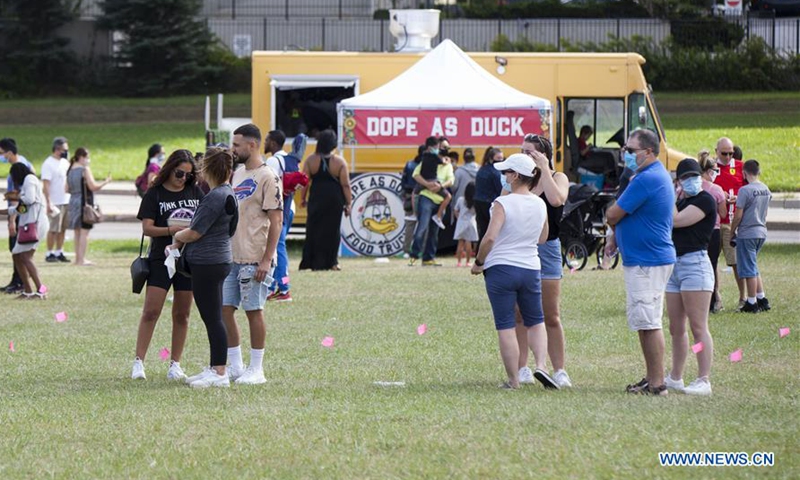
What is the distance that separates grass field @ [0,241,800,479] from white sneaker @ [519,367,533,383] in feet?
0.80

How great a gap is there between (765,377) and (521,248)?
7.50 ft

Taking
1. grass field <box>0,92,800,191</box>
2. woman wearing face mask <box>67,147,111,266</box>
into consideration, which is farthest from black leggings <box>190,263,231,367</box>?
grass field <box>0,92,800,191</box>

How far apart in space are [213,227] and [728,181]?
25.8ft

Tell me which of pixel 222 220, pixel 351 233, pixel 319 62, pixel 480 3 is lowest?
pixel 351 233

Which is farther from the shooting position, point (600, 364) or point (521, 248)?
point (600, 364)

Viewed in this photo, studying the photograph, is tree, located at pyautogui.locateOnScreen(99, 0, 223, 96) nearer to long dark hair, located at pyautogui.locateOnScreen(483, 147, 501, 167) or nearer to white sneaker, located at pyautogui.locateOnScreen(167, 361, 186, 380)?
long dark hair, located at pyautogui.locateOnScreen(483, 147, 501, 167)

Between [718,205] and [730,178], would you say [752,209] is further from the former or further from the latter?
[718,205]

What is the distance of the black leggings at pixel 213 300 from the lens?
8.58 meters

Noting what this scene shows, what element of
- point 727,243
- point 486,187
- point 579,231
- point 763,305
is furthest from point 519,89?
point 763,305

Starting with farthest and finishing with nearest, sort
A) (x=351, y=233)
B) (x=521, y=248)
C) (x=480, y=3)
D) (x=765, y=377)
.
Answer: (x=480, y=3), (x=351, y=233), (x=765, y=377), (x=521, y=248)

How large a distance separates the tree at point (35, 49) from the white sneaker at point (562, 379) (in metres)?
37.9

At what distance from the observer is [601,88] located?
21375 mm

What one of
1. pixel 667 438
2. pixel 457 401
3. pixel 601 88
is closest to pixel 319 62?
pixel 601 88

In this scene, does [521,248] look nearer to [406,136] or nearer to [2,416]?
[2,416]
